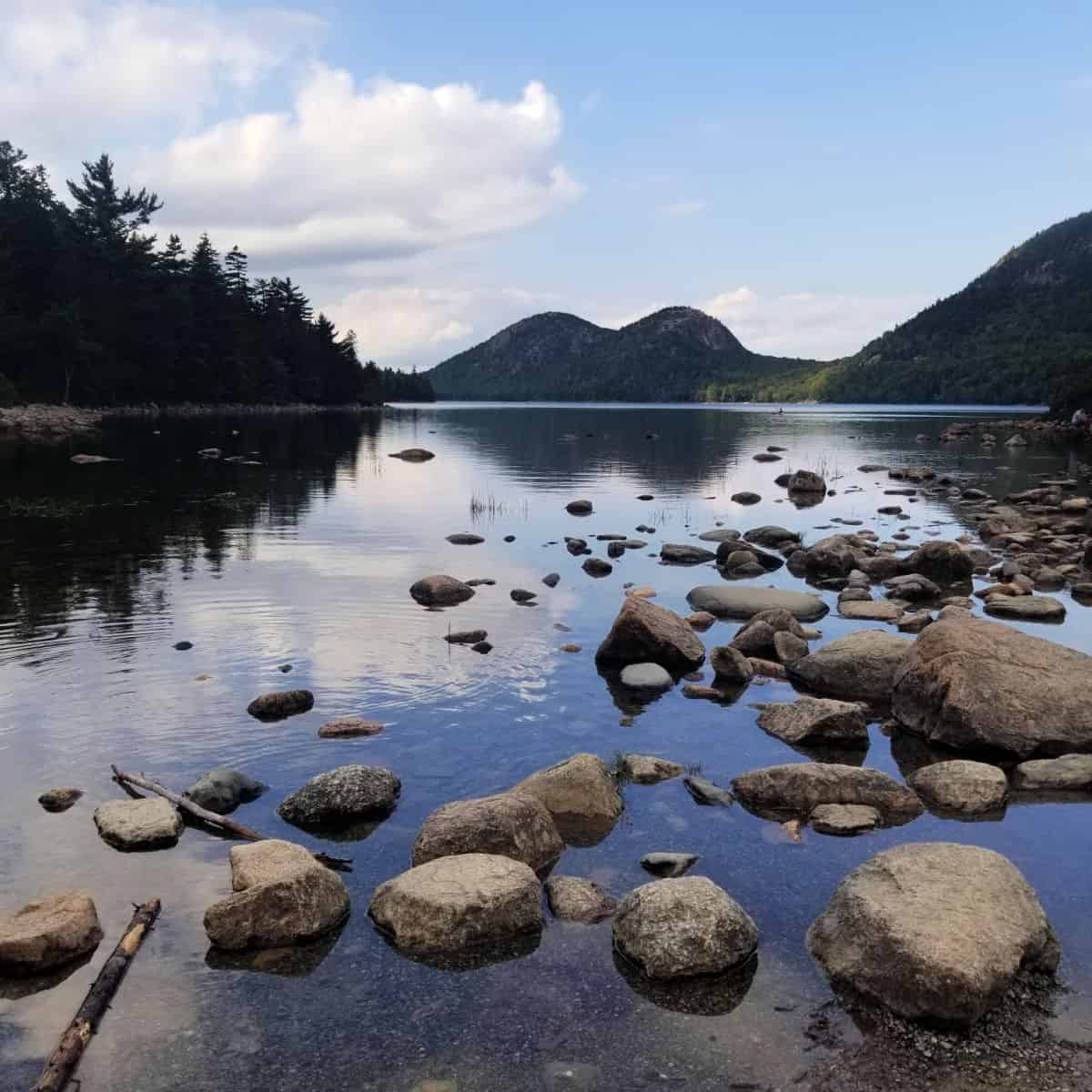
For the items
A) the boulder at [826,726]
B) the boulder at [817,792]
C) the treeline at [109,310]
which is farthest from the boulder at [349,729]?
the treeline at [109,310]

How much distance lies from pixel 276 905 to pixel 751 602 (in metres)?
14.8

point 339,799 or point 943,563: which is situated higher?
point 943,563

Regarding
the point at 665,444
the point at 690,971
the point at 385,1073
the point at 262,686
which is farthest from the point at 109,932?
the point at 665,444

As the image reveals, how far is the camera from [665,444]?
9044cm

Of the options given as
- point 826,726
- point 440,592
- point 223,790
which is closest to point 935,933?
point 826,726

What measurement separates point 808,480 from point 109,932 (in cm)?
4462

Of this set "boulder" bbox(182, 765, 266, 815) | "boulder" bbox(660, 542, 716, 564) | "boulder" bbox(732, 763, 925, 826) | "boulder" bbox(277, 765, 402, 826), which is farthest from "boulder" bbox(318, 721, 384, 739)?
"boulder" bbox(660, 542, 716, 564)

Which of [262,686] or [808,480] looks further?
[808,480]

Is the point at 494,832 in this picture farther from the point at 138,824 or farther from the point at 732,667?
the point at 732,667

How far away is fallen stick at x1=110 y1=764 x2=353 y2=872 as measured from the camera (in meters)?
9.78

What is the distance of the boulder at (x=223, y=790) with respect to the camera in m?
10.9

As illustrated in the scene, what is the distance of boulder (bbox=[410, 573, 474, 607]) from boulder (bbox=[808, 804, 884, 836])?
12.2 m

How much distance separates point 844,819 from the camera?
10.6 meters

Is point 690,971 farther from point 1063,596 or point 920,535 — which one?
point 920,535
